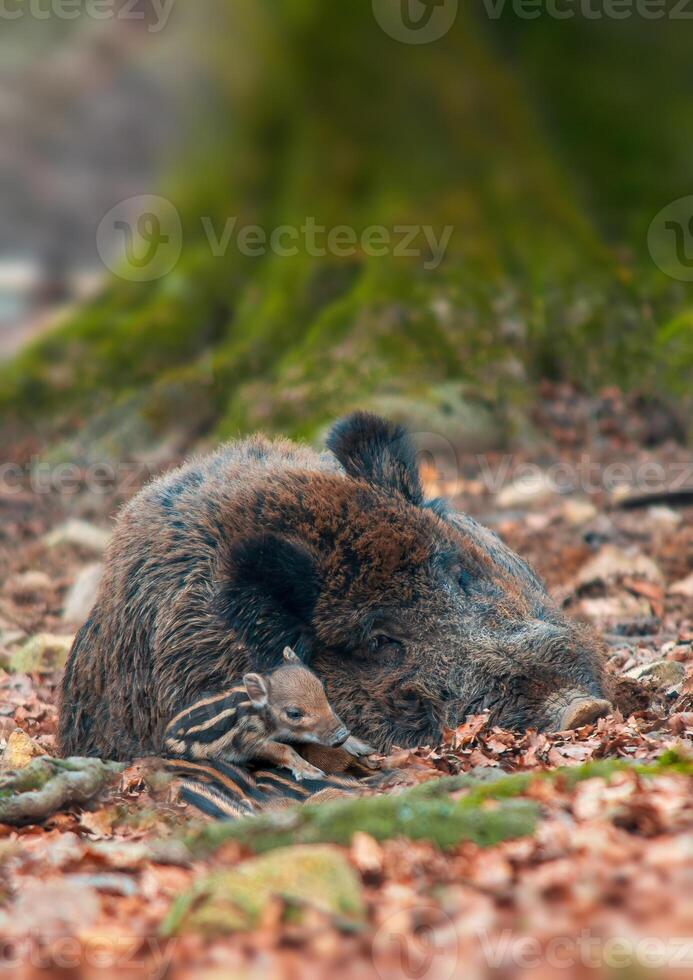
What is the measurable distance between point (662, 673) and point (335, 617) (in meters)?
2.53

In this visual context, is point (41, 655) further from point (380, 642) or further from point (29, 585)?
point (380, 642)

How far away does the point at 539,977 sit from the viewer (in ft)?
11.0

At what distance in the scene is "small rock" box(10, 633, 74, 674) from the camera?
9680mm

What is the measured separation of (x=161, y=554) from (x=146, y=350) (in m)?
8.99

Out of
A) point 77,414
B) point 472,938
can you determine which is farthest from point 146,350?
point 472,938

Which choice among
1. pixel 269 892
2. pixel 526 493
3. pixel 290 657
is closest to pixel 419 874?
pixel 269 892

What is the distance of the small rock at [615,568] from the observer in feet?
35.8

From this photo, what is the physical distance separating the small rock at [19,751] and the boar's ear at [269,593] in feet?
5.75

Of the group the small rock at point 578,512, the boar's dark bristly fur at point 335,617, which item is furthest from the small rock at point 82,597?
the small rock at point 578,512

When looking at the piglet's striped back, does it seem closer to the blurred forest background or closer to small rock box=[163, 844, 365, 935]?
small rock box=[163, 844, 365, 935]

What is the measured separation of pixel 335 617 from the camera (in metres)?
6.79

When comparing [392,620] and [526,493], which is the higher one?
[526,493]

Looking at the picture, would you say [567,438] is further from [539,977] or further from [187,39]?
[539,977]

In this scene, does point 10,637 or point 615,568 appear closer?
point 10,637
